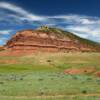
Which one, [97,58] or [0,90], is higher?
[0,90]

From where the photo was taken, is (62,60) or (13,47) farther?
(13,47)

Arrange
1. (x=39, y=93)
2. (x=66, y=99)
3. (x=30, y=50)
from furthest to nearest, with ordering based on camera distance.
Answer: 1. (x=30, y=50)
2. (x=39, y=93)
3. (x=66, y=99)

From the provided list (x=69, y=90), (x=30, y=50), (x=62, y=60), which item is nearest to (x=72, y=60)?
(x=62, y=60)

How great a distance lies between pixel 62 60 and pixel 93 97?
99.8 meters

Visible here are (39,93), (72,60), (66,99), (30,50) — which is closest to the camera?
(66,99)

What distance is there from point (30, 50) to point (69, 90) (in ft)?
550

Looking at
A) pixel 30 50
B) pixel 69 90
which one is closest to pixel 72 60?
pixel 30 50

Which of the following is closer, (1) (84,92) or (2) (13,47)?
(1) (84,92)

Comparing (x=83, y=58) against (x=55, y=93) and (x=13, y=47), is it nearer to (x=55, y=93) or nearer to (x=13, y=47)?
(x=13, y=47)

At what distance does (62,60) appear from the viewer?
127 meters

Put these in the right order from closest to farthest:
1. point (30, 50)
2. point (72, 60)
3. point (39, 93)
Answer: point (39, 93) → point (72, 60) → point (30, 50)

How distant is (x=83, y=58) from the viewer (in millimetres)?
130375

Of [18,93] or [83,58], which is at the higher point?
[18,93]

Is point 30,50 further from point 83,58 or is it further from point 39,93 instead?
point 39,93
